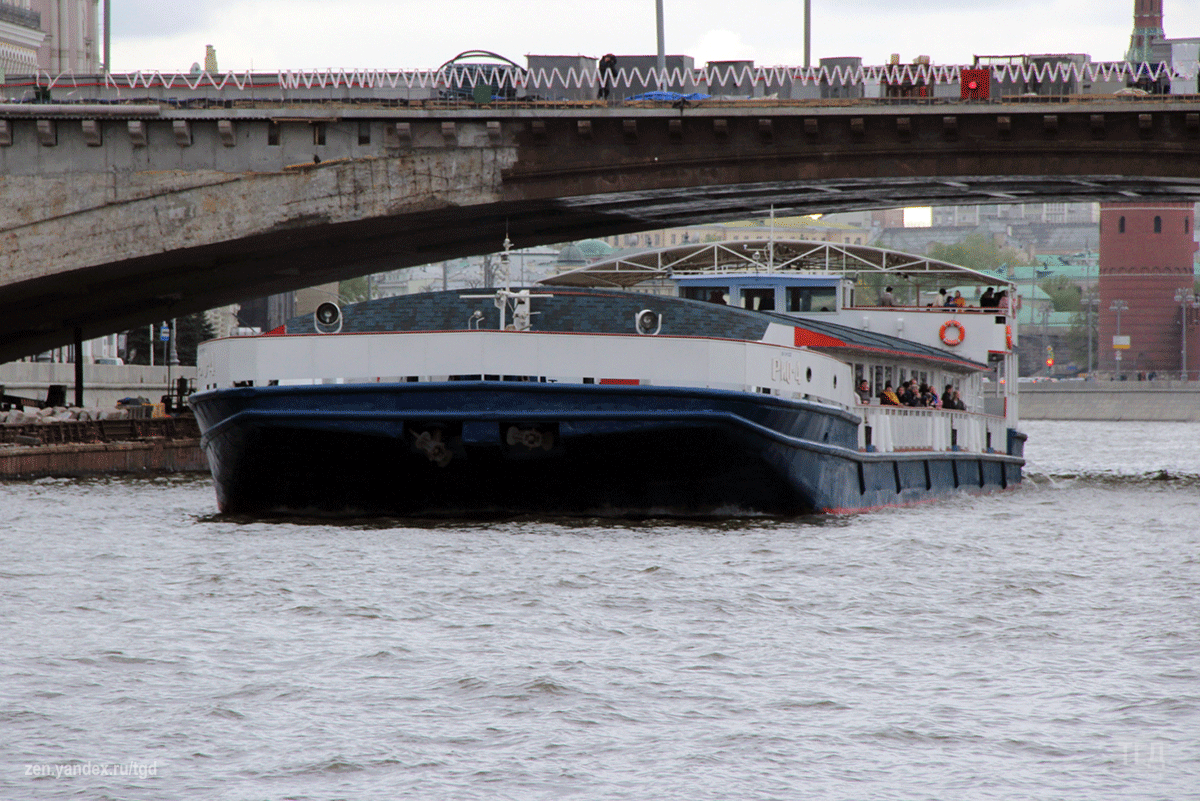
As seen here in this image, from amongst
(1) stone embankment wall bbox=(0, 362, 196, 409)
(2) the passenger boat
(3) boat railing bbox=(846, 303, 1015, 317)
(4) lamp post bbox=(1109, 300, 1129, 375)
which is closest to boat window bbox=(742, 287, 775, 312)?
(3) boat railing bbox=(846, 303, 1015, 317)

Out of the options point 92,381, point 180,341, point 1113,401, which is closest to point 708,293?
point 92,381

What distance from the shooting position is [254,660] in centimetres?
1587

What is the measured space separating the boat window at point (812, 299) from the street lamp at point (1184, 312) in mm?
143363

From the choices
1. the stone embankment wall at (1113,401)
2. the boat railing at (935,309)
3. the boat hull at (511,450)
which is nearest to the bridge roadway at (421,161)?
the boat railing at (935,309)

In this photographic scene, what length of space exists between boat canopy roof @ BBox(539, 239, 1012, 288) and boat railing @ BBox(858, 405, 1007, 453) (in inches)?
139

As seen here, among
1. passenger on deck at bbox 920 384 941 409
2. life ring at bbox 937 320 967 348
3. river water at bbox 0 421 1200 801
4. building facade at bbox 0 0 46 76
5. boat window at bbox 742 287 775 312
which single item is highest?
building facade at bbox 0 0 46 76

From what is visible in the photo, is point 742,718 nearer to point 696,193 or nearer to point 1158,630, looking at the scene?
point 1158,630

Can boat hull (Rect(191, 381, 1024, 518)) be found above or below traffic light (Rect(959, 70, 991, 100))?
below

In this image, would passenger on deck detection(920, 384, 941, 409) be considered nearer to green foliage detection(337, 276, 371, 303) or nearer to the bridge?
the bridge

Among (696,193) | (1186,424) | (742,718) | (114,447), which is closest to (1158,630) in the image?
(742,718)

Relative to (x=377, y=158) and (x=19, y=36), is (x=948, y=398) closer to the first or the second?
(x=377, y=158)

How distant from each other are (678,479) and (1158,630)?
10.6 m

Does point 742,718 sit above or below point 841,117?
below

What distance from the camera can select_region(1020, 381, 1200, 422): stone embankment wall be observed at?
14062 centimetres
